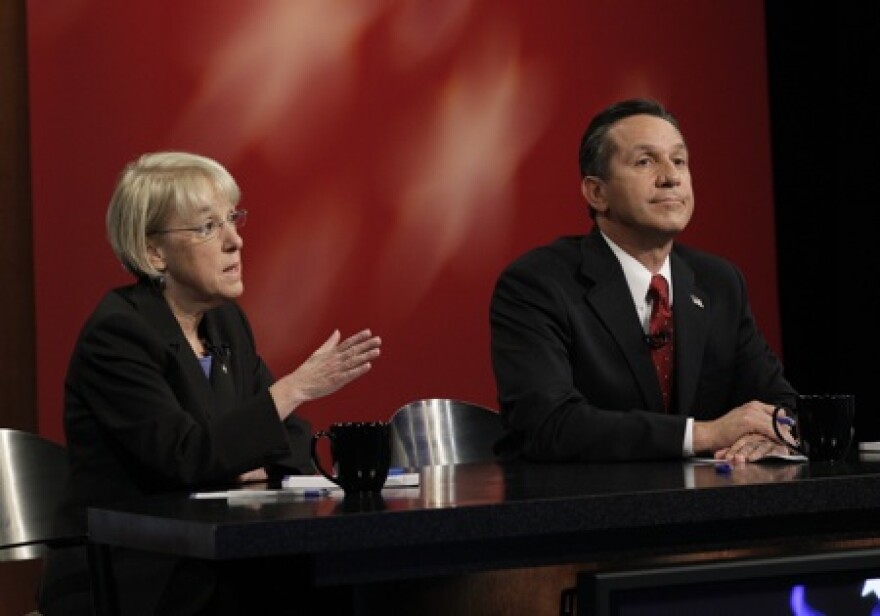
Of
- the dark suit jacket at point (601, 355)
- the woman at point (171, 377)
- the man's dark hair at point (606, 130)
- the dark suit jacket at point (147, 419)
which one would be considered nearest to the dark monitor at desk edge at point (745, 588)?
the woman at point (171, 377)

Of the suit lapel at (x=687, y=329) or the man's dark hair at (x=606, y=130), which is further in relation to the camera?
the man's dark hair at (x=606, y=130)

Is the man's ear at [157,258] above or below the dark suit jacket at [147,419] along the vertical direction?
above

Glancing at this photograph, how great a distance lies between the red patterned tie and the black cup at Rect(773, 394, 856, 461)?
0.68 m

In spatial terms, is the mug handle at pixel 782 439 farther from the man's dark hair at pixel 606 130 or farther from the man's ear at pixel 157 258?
the man's ear at pixel 157 258

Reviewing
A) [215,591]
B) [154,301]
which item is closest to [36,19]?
[154,301]

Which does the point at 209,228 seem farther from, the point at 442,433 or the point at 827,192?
the point at 827,192

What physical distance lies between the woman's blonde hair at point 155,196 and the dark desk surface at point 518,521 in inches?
37.0

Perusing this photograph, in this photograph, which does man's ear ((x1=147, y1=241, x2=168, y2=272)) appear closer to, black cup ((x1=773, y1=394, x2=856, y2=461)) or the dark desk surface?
the dark desk surface

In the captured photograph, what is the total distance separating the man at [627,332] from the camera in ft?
8.98

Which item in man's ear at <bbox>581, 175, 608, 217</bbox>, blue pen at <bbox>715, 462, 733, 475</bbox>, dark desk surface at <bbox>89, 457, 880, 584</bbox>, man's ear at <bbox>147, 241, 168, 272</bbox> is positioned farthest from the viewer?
man's ear at <bbox>581, 175, 608, 217</bbox>

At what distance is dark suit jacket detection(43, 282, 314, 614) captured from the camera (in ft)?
8.36

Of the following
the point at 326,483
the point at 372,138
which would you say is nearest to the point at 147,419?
the point at 326,483

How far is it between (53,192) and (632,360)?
5.17 feet

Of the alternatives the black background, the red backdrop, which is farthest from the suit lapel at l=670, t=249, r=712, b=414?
the black background
